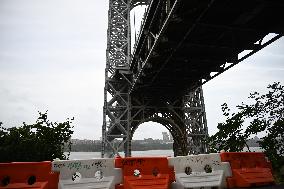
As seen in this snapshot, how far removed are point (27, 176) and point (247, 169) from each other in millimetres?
4854

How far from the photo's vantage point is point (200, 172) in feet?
18.2

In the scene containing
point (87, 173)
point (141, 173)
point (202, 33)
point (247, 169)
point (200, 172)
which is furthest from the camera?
point (202, 33)

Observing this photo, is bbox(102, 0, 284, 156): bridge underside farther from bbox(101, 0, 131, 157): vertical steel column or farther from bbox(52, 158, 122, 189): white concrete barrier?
bbox(52, 158, 122, 189): white concrete barrier

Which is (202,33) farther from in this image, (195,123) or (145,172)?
(195,123)

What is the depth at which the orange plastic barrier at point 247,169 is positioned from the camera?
18.2ft

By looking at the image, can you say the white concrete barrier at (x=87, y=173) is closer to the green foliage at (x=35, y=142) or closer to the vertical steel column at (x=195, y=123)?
the green foliage at (x=35, y=142)

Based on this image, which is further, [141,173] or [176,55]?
[176,55]

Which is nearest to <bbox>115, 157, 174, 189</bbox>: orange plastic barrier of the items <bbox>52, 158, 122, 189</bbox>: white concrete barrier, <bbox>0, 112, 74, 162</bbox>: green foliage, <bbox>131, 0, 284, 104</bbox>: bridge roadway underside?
<bbox>52, 158, 122, 189</bbox>: white concrete barrier

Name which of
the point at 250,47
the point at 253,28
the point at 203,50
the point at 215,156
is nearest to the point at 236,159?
the point at 215,156

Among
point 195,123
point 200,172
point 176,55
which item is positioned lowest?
point 200,172

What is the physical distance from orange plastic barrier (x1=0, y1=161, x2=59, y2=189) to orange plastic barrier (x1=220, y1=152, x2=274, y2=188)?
380cm

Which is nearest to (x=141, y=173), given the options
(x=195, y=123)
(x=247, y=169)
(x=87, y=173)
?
(x=87, y=173)

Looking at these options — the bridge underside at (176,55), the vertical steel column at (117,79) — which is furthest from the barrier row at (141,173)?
the vertical steel column at (117,79)

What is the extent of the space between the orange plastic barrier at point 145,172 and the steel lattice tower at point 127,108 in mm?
16394
